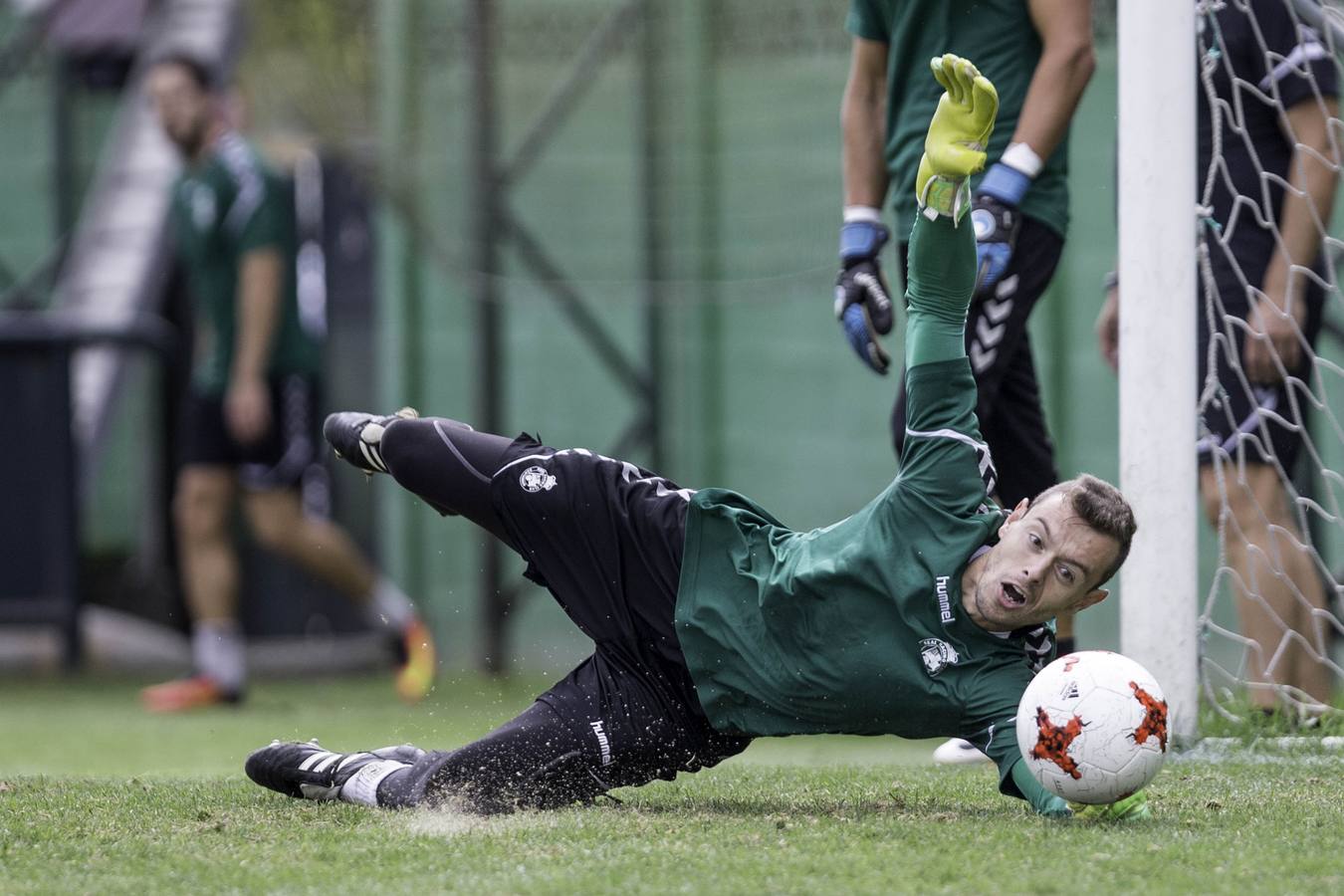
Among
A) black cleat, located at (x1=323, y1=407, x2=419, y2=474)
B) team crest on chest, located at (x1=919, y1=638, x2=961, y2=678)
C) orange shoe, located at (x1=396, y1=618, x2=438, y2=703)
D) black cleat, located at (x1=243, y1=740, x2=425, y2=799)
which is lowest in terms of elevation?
orange shoe, located at (x1=396, y1=618, x2=438, y2=703)

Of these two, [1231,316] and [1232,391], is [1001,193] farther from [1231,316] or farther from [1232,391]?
[1232,391]

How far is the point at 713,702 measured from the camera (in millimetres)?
3514

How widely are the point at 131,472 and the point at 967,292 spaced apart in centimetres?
702

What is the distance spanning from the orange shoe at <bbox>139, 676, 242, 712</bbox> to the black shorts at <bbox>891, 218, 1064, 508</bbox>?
3.73 m

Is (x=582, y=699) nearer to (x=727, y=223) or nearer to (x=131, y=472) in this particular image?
(x=727, y=223)

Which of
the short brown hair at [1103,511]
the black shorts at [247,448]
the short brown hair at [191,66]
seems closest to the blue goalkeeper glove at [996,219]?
the short brown hair at [1103,511]

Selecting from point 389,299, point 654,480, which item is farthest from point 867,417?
point 654,480

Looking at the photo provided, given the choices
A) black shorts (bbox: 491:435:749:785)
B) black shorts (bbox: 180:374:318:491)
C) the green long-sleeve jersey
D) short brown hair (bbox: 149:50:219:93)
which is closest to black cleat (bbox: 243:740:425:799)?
black shorts (bbox: 491:435:749:785)

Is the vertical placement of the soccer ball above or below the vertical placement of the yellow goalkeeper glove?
below

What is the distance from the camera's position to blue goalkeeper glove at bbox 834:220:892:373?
4262 millimetres

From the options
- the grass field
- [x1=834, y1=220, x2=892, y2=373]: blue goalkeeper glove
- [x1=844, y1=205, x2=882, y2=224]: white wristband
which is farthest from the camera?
[x1=844, y1=205, x2=882, y2=224]: white wristband

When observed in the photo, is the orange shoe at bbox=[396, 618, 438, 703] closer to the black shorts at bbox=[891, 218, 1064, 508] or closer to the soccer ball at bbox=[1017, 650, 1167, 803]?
the black shorts at bbox=[891, 218, 1064, 508]

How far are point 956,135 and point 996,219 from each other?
2.67 ft

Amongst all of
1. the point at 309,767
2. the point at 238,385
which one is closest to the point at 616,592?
the point at 309,767
